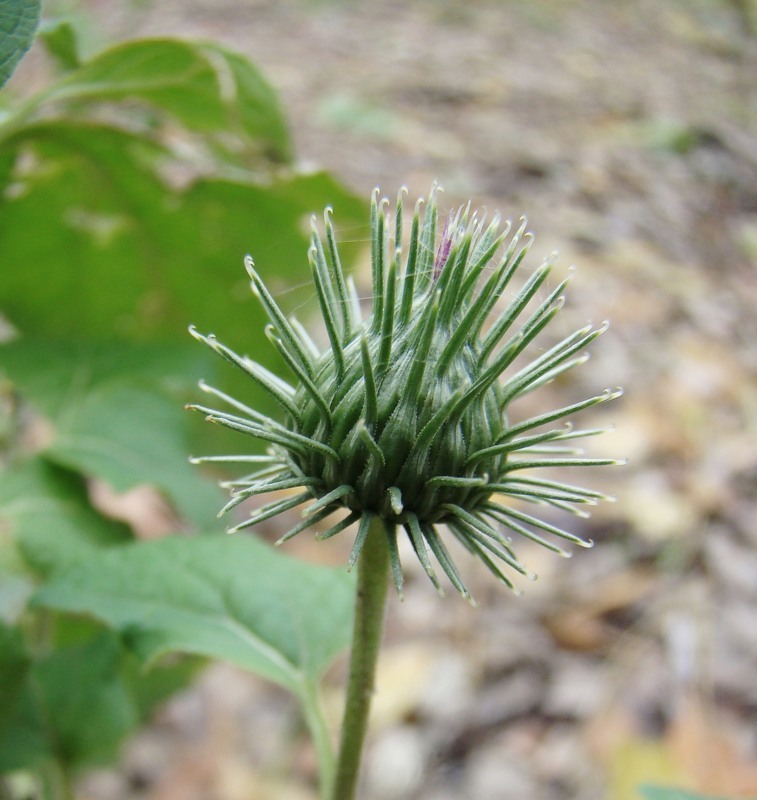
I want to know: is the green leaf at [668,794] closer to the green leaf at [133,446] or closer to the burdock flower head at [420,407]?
the burdock flower head at [420,407]

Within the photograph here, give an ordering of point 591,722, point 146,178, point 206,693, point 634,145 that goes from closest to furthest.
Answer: point 146,178 < point 591,722 < point 206,693 < point 634,145

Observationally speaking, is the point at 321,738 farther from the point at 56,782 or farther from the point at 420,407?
the point at 420,407

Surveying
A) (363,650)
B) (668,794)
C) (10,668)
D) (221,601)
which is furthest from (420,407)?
(10,668)

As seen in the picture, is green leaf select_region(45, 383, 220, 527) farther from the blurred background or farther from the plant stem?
the plant stem

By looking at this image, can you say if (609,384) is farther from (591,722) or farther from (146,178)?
(146,178)

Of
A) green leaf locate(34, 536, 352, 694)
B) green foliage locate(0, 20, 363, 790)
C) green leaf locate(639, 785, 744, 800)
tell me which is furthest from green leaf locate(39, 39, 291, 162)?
green leaf locate(639, 785, 744, 800)

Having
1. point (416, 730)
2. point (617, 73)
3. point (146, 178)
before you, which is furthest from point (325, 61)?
A: point (416, 730)

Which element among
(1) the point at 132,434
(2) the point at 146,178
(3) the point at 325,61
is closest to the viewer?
(1) the point at 132,434
